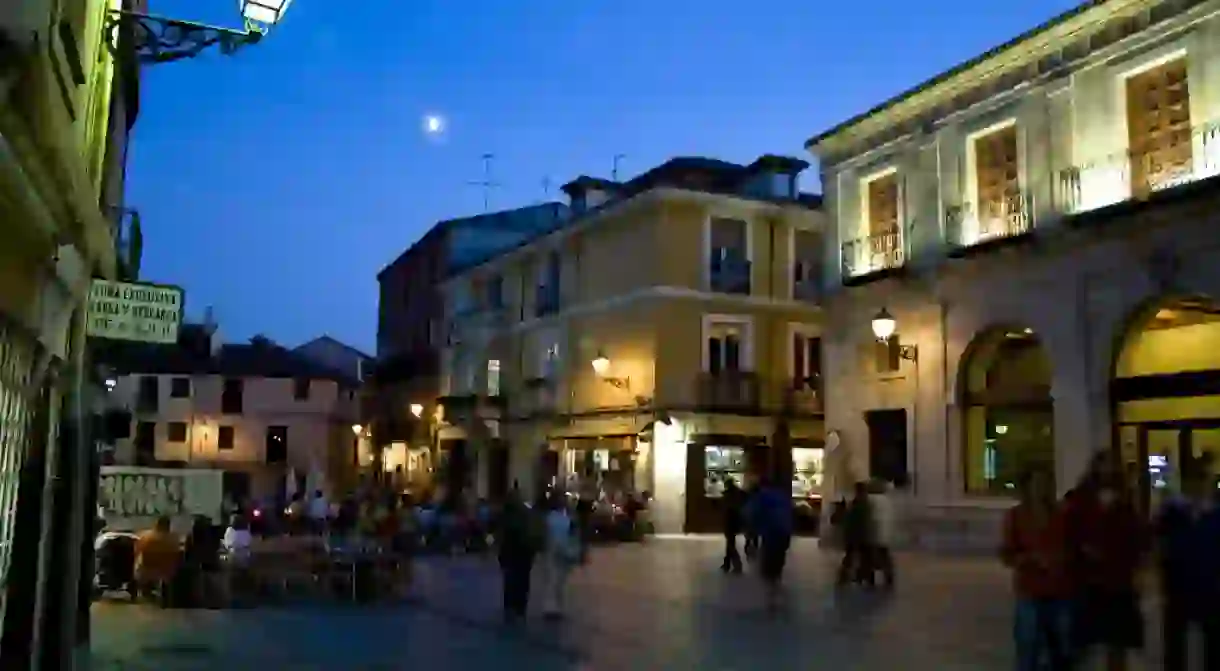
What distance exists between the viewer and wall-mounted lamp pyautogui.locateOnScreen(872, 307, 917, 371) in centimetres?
2452

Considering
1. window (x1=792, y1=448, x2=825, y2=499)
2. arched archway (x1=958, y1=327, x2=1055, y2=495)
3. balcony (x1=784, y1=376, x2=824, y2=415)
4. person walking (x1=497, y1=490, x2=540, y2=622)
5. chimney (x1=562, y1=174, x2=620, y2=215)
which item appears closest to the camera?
person walking (x1=497, y1=490, x2=540, y2=622)

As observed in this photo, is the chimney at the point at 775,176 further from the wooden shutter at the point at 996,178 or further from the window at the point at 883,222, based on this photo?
the wooden shutter at the point at 996,178

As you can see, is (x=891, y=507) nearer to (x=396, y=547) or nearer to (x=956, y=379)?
(x=956, y=379)

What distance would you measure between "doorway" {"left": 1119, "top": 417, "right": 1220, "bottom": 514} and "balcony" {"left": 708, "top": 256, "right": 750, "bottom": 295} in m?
15.5

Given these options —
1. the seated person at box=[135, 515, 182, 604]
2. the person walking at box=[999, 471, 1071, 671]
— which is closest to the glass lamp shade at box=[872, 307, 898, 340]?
the seated person at box=[135, 515, 182, 604]

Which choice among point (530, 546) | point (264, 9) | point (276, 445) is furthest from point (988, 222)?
point (276, 445)

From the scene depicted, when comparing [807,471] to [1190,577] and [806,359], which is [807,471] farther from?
[1190,577]

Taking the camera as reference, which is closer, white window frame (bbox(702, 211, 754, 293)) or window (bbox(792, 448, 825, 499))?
white window frame (bbox(702, 211, 754, 293))

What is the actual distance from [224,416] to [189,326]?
50867mm

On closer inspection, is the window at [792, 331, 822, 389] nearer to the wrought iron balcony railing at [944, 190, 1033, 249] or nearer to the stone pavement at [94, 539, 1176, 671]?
the wrought iron balcony railing at [944, 190, 1033, 249]

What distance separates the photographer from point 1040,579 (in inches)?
340

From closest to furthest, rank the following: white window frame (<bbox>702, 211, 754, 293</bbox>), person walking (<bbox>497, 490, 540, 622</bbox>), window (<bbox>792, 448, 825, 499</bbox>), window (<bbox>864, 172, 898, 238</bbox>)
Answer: person walking (<bbox>497, 490, 540, 622</bbox>)
window (<bbox>864, 172, 898, 238</bbox>)
white window frame (<bbox>702, 211, 754, 293</bbox>)
window (<bbox>792, 448, 825, 499</bbox>)

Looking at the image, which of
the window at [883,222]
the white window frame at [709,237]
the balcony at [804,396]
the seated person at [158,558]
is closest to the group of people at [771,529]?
the seated person at [158,558]

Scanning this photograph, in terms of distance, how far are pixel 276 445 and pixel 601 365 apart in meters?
37.0
